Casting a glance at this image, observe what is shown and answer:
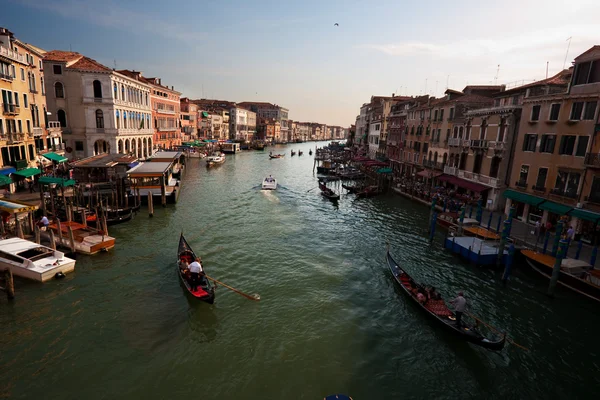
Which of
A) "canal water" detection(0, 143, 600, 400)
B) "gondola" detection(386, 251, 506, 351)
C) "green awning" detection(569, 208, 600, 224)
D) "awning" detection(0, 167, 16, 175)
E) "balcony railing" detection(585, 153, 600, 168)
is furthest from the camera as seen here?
"awning" detection(0, 167, 16, 175)

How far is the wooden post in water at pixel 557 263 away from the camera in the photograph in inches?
638

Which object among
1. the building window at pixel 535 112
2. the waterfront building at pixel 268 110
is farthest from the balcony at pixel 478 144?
the waterfront building at pixel 268 110

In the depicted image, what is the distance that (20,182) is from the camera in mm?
28703

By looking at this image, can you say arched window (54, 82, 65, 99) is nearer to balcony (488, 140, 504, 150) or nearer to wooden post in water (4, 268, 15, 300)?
wooden post in water (4, 268, 15, 300)

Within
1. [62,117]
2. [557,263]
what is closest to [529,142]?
[557,263]

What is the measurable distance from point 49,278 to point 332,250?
1579 cm

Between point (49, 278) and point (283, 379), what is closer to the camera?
point (283, 379)

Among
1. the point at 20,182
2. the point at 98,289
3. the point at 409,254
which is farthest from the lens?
the point at 20,182

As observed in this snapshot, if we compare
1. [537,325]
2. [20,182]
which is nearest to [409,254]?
[537,325]

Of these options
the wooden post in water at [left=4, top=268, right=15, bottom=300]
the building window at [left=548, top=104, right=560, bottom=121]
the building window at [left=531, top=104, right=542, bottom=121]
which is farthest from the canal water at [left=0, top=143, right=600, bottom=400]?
the building window at [left=531, top=104, right=542, bottom=121]

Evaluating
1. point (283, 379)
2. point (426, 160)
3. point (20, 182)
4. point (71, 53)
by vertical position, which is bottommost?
point (283, 379)

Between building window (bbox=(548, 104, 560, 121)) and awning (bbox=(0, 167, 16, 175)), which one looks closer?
building window (bbox=(548, 104, 560, 121))

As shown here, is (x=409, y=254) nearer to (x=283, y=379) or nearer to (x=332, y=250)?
(x=332, y=250)

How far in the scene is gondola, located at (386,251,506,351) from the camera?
12190mm
